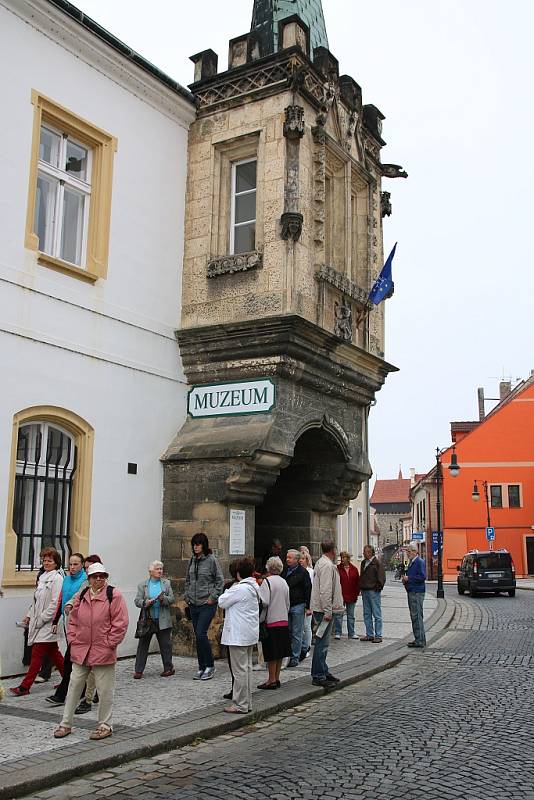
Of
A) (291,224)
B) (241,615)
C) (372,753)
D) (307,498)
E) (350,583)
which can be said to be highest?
(291,224)

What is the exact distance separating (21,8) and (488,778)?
10755mm

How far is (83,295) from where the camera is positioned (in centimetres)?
1201

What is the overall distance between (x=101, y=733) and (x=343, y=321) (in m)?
8.73

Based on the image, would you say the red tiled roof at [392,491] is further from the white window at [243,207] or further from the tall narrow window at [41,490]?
the tall narrow window at [41,490]

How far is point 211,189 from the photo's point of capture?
46.4 ft

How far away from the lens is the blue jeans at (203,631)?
34.9 feet

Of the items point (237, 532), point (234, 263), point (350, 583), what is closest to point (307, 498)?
point (350, 583)

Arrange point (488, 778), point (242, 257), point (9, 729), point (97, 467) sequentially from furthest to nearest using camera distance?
point (242, 257)
point (97, 467)
point (9, 729)
point (488, 778)

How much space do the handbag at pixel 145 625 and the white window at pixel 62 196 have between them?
5.11 m

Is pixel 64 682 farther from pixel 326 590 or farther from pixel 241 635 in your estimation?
pixel 326 590

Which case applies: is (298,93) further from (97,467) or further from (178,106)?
(97,467)

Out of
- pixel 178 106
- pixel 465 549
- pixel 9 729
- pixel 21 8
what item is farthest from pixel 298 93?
pixel 465 549

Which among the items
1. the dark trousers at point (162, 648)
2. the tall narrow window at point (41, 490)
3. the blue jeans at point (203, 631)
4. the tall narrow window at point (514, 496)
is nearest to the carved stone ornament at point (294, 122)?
the tall narrow window at point (41, 490)

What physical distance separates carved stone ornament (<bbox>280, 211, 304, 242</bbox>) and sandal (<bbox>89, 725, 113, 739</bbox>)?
8.08 metres
